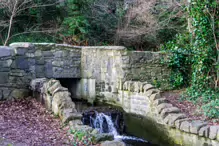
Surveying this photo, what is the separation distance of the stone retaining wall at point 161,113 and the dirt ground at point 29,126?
95.1 inches

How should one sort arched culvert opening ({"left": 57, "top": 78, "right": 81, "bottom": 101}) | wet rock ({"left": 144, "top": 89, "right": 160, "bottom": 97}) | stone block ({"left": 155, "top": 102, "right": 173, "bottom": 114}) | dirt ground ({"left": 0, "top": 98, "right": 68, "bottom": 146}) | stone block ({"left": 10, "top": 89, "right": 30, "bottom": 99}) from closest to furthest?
dirt ground ({"left": 0, "top": 98, "right": 68, "bottom": 146}) < stone block ({"left": 155, "top": 102, "right": 173, "bottom": 114}) < wet rock ({"left": 144, "top": 89, "right": 160, "bottom": 97}) < stone block ({"left": 10, "top": 89, "right": 30, "bottom": 99}) < arched culvert opening ({"left": 57, "top": 78, "right": 81, "bottom": 101})

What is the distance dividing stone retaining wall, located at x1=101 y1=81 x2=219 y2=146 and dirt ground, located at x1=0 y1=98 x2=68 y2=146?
242 centimetres

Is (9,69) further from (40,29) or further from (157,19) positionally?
(157,19)

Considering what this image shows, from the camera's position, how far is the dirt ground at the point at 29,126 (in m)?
5.05

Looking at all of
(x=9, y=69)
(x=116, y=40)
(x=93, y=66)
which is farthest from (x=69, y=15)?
(x=9, y=69)

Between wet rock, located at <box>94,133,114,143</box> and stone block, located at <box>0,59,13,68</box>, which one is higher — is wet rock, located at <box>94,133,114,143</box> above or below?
below

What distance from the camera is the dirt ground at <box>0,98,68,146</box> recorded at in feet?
16.6

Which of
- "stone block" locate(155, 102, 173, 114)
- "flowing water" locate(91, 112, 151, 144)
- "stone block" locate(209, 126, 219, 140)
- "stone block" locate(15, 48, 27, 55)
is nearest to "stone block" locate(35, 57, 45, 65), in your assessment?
"stone block" locate(15, 48, 27, 55)

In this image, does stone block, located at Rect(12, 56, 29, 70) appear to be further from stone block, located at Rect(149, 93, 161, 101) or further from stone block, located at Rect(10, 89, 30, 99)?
stone block, located at Rect(149, 93, 161, 101)

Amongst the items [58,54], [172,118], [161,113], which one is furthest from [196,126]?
[58,54]

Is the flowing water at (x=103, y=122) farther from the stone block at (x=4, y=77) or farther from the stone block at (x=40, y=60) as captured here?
the stone block at (x=4, y=77)

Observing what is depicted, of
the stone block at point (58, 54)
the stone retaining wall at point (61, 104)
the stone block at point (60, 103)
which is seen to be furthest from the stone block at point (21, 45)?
the stone block at point (60, 103)

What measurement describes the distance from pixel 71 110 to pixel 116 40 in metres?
6.76

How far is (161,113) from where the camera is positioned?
7082 mm
